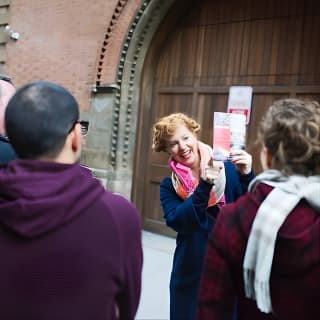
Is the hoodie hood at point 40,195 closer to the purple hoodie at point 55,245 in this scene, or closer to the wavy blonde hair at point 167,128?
the purple hoodie at point 55,245

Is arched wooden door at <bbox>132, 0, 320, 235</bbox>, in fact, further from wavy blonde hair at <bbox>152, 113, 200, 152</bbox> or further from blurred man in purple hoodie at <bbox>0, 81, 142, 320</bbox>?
blurred man in purple hoodie at <bbox>0, 81, 142, 320</bbox>

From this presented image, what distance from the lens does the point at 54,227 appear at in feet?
3.77

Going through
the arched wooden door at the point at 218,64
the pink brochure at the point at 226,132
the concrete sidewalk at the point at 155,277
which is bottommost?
the concrete sidewalk at the point at 155,277

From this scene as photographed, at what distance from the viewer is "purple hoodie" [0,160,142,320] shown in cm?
115

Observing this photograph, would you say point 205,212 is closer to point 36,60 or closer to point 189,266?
point 189,266

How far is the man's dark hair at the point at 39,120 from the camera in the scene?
1225 millimetres

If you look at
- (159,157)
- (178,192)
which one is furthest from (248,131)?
(178,192)

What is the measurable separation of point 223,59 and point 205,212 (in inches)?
171

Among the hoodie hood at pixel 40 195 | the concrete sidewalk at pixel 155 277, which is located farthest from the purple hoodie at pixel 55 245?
the concrete sidewalk at pixel 155 277

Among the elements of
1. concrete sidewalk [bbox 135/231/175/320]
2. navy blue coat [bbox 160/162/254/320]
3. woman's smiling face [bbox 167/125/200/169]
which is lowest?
concrete sidewalk [bbox 135/231/175/320]

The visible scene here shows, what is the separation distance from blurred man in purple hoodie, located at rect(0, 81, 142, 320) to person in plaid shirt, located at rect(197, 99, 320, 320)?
0.34 meters

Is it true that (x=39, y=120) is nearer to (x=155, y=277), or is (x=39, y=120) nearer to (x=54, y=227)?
(x=54, y=227)

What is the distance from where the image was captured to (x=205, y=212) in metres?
2.29

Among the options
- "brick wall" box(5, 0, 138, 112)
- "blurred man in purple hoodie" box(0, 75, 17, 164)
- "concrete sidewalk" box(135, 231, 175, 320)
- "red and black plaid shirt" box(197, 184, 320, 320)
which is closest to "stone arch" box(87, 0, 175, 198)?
"brick wall" box(5, 0, 138, 112)
